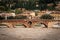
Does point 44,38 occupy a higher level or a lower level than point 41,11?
lower

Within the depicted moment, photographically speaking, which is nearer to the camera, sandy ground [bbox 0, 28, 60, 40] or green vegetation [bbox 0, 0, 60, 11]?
sandy ground [bbox 0, 28, 60, 40]

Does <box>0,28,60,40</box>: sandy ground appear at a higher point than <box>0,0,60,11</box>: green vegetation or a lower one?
lower

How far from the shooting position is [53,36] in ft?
30.9

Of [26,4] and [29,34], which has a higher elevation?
[26,4]

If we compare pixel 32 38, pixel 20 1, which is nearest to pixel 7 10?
pixel 20 1

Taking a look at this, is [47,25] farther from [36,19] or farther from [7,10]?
[7,10]

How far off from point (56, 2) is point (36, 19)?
0.80 meters

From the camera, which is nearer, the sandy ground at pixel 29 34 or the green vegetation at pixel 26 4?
the sandy ground at pixel 29 34

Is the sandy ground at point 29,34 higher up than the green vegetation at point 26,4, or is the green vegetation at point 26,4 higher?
the green vegetation at point 26,4

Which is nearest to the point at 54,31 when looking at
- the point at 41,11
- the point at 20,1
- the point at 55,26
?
the point at 55,26

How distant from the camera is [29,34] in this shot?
9.67 m

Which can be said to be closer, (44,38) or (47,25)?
(44,38)

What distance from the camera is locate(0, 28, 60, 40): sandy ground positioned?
30.5 ft

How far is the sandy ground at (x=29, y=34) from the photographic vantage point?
930cm
